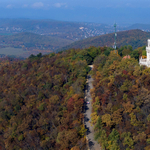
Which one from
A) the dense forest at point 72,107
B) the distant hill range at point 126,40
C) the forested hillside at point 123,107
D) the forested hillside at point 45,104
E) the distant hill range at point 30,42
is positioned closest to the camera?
the forested hillside at point 123,107

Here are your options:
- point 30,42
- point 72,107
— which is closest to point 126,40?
point 30,42

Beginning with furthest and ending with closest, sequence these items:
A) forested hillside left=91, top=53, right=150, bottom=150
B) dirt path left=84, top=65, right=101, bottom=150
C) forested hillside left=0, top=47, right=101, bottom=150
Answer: forested hillside left=0, top=47, right=101, bottom=150, dirt path left=84, top=65, right=101, bottom=150, forested hillside left=91, top=53, right=150, bottom=150

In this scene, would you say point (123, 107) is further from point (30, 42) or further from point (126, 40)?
point (30, 42)

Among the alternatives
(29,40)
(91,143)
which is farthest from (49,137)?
(29,40)

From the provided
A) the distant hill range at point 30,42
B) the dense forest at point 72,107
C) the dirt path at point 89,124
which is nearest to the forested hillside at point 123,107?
the dense forest at point 72,107

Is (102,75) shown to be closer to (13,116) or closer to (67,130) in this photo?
(67,130)

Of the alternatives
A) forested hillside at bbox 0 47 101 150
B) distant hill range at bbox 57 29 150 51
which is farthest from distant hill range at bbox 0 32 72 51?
forested hillside at bbox 0 47 101 150

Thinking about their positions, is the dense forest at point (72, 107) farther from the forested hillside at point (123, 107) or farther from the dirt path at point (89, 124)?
the dirt path at point (89, 124)

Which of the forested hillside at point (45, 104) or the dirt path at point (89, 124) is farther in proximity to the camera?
the forested hillside at point (45, 104)

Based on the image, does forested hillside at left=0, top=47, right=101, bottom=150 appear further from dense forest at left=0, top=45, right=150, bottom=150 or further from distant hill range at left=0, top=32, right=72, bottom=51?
distant hill range at left=0, top=32, right=72, bottom=51
